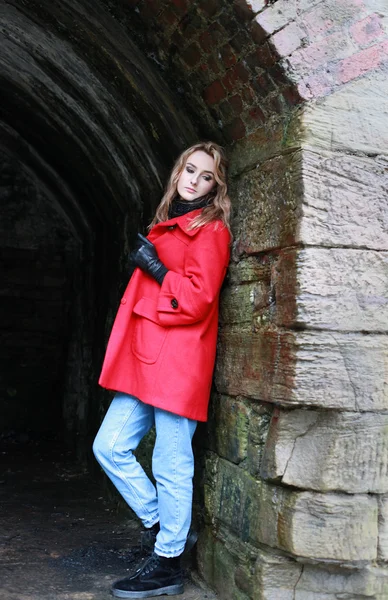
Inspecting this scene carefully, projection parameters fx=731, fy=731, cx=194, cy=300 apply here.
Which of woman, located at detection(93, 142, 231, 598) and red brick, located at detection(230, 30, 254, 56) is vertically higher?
red brick, located at detection(230, 30, 254, 56)

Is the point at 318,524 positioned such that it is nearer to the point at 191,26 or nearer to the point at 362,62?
the point at 362,62

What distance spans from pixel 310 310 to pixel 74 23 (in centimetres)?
180

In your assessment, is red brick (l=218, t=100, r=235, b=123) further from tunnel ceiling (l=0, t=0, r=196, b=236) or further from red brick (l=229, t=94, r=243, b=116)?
tunnel ceiling (l=0, t=0, r=196, b=236)

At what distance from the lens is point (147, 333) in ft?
9.53

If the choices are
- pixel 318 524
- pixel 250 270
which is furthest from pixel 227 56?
pixel 318 524

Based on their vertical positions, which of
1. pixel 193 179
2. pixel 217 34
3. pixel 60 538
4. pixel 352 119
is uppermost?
pixel 217 34

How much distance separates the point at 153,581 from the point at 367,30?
7.40 ft

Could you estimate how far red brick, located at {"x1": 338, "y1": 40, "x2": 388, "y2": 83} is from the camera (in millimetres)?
2613

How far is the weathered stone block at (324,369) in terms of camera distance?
2518 mm

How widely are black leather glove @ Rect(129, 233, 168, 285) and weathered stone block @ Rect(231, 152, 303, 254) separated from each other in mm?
335

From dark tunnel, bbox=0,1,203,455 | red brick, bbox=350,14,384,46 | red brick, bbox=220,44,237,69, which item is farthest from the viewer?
dark tunnel, bbox=0,1,203,455

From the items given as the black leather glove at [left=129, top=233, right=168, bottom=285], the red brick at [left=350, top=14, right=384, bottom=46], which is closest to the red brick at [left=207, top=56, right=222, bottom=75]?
the red brick at [left=350, top=14, right=384, bottom=46]

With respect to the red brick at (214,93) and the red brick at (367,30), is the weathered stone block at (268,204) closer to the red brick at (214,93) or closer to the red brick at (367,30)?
the red brick at (214,93)

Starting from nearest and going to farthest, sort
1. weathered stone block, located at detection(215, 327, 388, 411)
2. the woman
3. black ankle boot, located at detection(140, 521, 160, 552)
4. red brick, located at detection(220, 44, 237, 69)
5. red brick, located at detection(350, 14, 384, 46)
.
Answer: weathered stone block, located at detection(215, 327, 388, 411) → red brick, located at detection(350, 14, 384, 46) → red brick, located at detection(220, 44, 237, 69) → the woman → black ankle boot, located at detection(140, 521, 160, 552)
